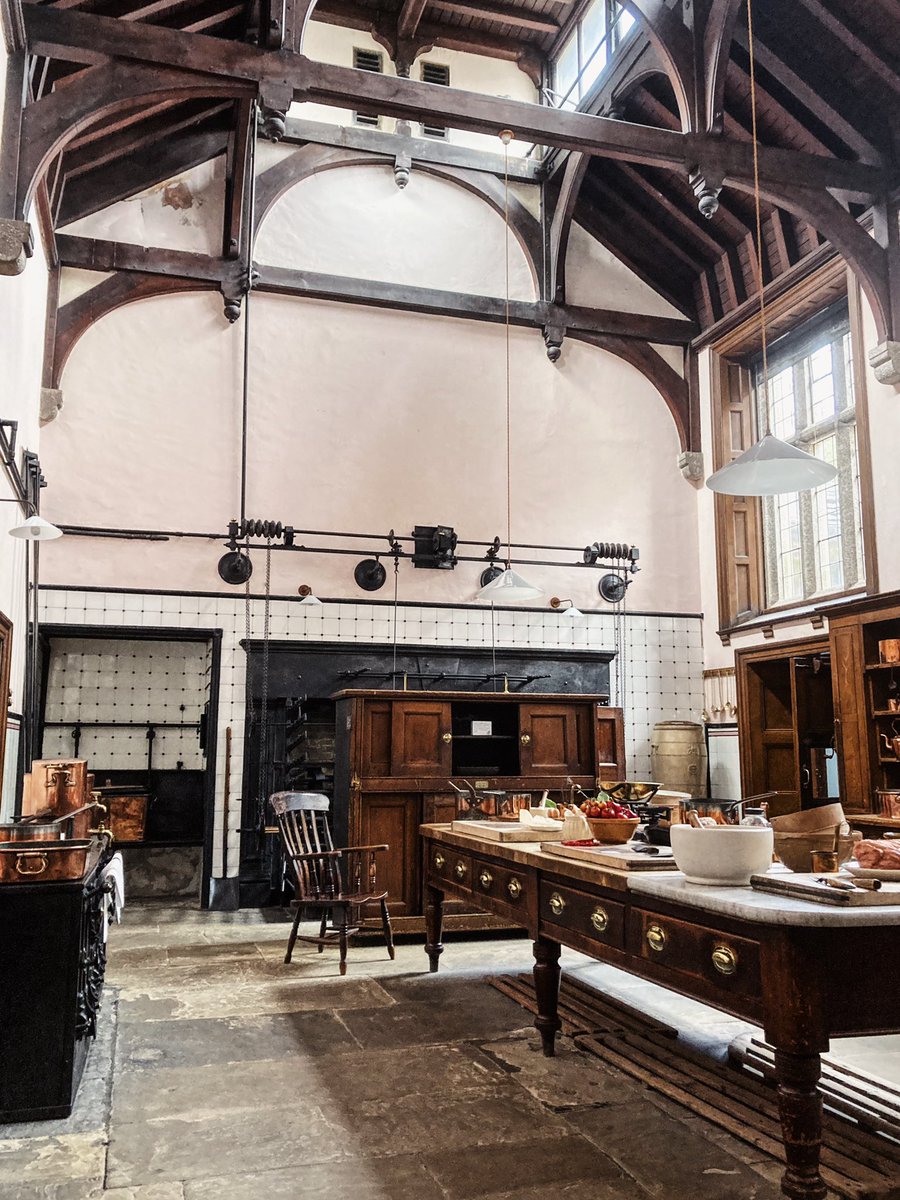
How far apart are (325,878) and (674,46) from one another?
636cm

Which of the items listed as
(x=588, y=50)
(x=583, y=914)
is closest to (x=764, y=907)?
(x=583, y=914)

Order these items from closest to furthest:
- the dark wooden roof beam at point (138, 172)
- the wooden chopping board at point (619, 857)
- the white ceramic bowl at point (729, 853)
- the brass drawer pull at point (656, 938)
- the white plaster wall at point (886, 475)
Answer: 1. the white ceramic bowl at point (729, 853)
2. the brass drawer pull at point (656, 938)
3. the wooden chopping board at point (619, 857)
4. the white plaster wall at point (886, 475)
5. the dark wooden roof beam at point (138, 172)

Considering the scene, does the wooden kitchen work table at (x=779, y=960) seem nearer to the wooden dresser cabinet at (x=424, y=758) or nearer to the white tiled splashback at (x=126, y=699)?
the wooden dresser cabinet at (x=424, y=758)

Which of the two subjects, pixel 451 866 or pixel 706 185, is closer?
pixel 451 866

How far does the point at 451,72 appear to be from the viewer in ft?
33.7

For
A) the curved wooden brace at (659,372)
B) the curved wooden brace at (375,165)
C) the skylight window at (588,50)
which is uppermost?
the skylight window at (588,50)

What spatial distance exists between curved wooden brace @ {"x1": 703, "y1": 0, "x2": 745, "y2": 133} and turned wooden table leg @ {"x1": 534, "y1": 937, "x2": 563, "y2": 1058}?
6064 millimetres

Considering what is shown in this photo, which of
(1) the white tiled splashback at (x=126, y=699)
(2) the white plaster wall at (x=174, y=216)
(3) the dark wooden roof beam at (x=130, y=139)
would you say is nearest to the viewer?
(3) the dark wooden roof beam at (x=130, y=139)

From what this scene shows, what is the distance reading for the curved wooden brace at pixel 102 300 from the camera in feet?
28.3

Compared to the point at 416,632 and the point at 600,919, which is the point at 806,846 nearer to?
the point at 600,919

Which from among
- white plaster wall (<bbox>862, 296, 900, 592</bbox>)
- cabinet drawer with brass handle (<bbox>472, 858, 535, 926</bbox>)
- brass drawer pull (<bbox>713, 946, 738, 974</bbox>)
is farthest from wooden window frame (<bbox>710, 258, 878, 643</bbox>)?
brass drawer pull (<bbox>713, 946, 738, 974</bbox>)

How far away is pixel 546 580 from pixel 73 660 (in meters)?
5.07

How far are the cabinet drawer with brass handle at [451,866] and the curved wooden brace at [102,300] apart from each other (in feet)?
18.5

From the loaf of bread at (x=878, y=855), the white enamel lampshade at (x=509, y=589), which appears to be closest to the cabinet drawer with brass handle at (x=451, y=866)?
the loaf of bread at (x=878, y=855)
